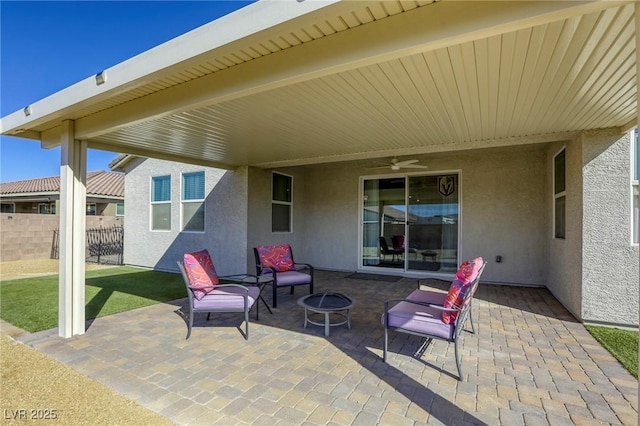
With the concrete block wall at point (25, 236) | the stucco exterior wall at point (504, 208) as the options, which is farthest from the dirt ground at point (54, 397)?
the concrete block wall at point (25, 236)

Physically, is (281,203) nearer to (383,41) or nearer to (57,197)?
(383,41)

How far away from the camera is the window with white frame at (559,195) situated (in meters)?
5.99

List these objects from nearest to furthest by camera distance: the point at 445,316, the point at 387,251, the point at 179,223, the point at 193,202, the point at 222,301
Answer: the point at 445,316, the point at 222,301, the point at 387,251, the point at 193,202, the point at 179,223

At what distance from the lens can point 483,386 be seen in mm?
3066

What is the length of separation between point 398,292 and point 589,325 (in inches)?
127

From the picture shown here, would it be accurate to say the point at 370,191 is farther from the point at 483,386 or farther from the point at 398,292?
the point at 483,386

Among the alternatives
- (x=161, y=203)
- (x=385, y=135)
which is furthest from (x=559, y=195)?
(x=161, y=203)

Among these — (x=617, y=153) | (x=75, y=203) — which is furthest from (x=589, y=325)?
(x=75, y=203)

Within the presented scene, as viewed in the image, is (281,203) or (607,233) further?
(281,203)

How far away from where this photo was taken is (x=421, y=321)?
352 cm

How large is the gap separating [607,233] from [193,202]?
9.52m

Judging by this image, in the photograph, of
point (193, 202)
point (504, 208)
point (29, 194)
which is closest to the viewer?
point (504, 208)

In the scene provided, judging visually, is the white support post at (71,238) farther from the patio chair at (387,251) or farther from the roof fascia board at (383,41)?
the patio chair at (387,251)

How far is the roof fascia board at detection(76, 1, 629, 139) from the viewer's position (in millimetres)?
1915
